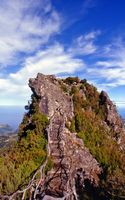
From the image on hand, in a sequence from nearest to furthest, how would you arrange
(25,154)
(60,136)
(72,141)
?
(60,136)
(25,154)
(72,141)

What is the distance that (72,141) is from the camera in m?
41.0

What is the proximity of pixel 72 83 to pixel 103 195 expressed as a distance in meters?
26.0

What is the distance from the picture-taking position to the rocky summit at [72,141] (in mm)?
32875

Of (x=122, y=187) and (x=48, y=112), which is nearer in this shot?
(x=122, y=187)

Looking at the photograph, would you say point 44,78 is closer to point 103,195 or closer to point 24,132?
point 24,132

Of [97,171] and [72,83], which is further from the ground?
[72,83]

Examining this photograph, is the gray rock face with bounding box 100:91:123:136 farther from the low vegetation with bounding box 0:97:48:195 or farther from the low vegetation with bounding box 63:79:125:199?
the low vegetation with bounding box 0:97:48:195

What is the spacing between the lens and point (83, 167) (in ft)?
127

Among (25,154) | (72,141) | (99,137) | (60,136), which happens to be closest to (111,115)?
(99,137)

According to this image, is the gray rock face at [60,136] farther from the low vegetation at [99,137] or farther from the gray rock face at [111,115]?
the gray rock face at [111,115]

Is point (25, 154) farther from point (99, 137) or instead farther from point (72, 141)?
point (99, 137)

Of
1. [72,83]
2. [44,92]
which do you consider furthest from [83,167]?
[72,83]

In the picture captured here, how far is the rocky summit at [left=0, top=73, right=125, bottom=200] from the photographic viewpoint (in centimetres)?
3288

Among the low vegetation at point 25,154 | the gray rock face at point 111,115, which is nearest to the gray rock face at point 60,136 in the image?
the low vegetation at point 25,154
